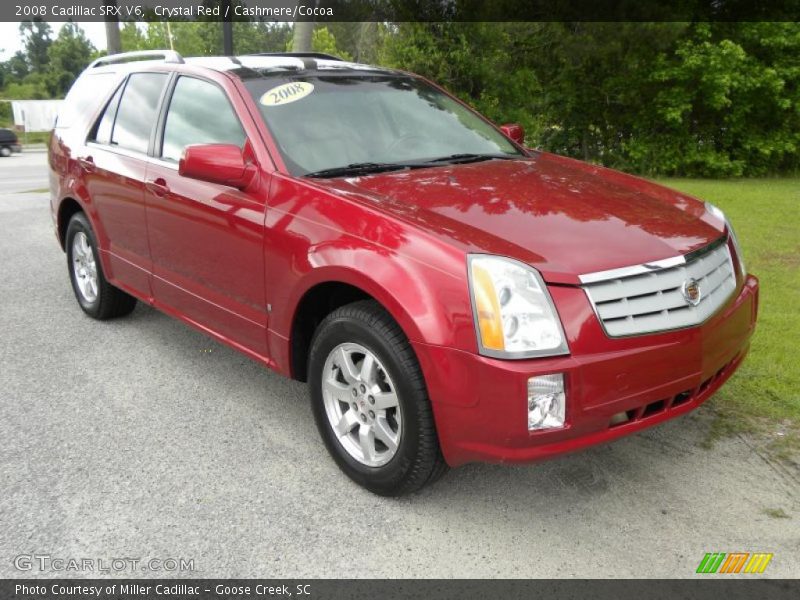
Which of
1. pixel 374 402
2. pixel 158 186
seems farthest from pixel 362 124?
pixel 374 402

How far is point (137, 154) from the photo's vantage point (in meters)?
4.39

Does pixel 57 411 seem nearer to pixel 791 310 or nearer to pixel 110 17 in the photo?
pixel 791 310

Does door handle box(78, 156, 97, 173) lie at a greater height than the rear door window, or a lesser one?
lesser

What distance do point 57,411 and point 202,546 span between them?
162 cm

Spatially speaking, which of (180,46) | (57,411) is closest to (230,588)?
(57,411)

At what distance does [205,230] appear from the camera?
3.72 m

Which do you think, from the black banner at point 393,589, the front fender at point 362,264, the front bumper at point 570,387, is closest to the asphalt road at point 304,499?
the black banner at point 393,589

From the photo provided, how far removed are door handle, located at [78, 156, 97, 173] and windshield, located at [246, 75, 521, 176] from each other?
167 cm

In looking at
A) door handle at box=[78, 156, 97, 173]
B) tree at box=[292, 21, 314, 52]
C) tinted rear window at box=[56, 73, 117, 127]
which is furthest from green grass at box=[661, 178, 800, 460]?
tree at box=[292, 21, 314, 52]

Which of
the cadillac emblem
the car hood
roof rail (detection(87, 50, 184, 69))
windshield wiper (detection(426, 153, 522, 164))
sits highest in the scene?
roof rail (detection(87, 50, 184, 69))

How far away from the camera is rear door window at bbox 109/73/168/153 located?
438 cm

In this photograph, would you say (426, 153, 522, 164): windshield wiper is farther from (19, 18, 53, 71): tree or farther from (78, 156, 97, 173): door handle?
(19, 18, 53, 71): tree

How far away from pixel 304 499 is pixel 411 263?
1.13 m

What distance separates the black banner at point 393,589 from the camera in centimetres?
246
